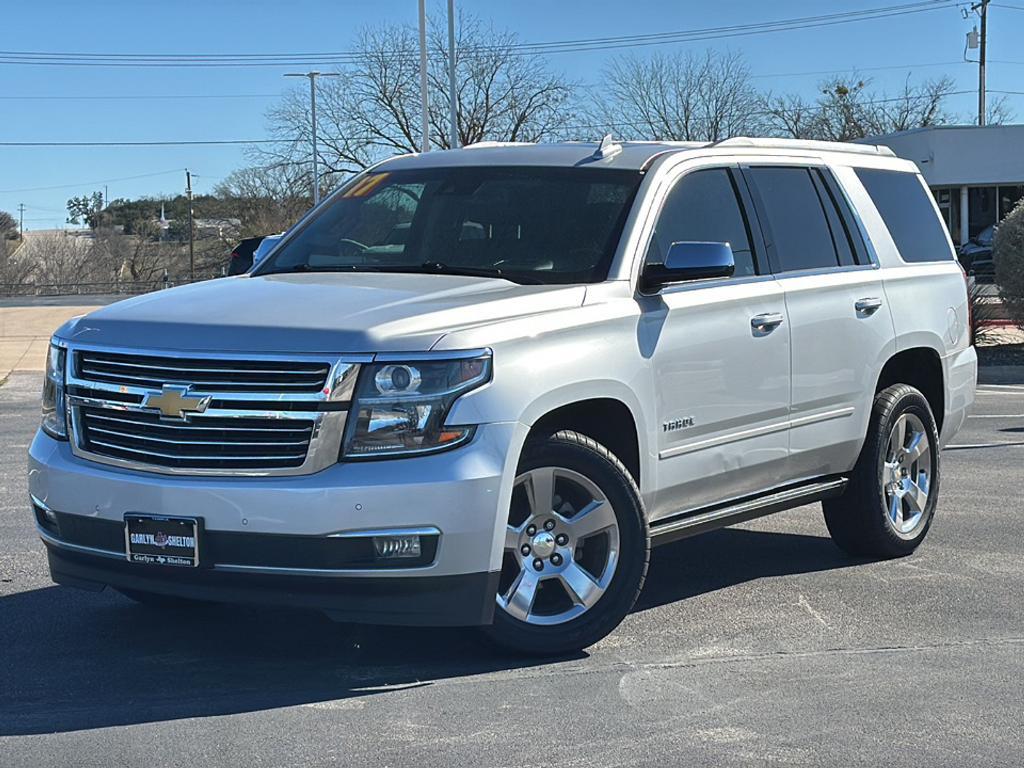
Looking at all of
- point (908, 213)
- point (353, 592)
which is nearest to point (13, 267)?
point (908, 213)

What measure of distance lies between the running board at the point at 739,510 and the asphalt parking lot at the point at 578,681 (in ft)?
1.23

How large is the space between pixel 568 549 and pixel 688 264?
1211mm

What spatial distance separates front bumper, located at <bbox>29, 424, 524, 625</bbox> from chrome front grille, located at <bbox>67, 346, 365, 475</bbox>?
0.06 meters

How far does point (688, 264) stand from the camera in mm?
5820

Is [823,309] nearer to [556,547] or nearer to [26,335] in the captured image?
[556,547]

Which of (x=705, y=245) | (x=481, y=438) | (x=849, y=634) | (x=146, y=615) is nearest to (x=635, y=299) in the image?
(x=705, y=245)

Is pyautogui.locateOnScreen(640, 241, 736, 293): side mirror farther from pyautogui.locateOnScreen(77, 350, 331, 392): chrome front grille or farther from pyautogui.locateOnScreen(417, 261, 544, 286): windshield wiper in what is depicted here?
pyautogui.locateOnScreen(77, 350, 331, 392): chrome front grille

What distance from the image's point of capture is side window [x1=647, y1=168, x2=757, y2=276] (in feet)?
20.5

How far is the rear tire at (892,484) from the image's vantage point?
285 inches

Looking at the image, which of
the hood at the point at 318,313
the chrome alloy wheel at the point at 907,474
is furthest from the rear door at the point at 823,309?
the hood at the point at 318,313

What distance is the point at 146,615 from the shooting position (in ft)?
20.6

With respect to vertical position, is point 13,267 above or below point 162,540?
below

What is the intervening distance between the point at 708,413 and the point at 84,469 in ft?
8.09

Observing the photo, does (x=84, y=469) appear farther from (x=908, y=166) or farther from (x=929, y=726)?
(x=908, y=166)
